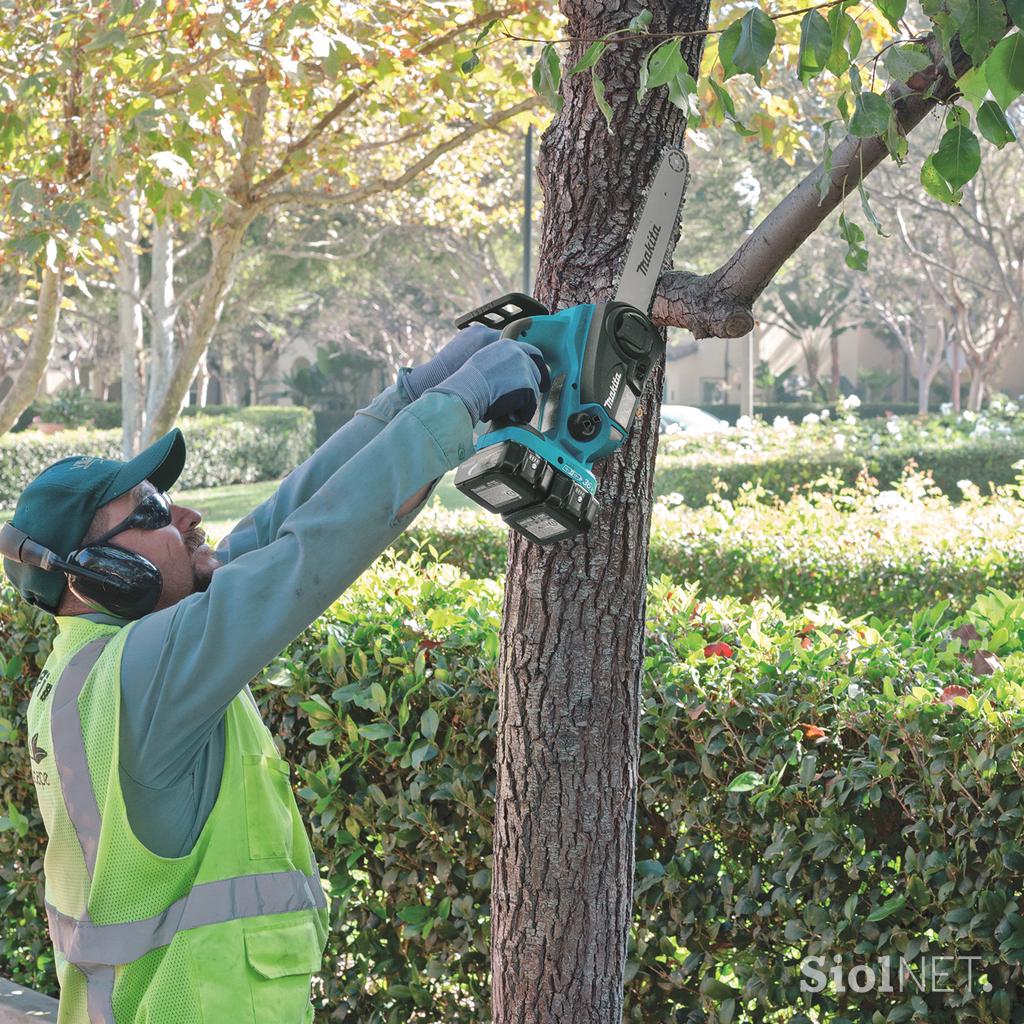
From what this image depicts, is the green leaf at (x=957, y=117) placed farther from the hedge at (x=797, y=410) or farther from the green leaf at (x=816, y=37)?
the hedge at (x=797, y=410)

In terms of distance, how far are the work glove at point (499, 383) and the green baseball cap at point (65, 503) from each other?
502mm

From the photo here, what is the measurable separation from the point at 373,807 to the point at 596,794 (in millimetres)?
1033

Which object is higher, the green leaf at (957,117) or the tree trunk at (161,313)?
the tree trunk at (161,313)

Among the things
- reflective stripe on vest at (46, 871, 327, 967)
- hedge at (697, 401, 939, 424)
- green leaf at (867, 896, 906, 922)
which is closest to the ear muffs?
reflective stripe on vest at (46, 871, 327, 967)

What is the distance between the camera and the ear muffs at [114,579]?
6.19ft

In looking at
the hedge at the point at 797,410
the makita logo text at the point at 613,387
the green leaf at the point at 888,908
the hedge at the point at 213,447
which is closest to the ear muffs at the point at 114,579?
the makita logo text at the point at 613,387

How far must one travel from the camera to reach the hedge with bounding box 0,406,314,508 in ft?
70.3

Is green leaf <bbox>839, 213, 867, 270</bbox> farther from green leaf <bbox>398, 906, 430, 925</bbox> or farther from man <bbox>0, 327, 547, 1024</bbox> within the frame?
green leaf <bbox>398, 906, 430, 925</bbox>

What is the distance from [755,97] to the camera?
6375 millimetres

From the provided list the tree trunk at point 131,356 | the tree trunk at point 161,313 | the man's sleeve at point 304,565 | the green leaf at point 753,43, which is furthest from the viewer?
the tree trunk at point 131,356

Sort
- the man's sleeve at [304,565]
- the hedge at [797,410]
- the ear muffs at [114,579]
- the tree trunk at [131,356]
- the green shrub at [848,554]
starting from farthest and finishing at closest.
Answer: the hedge at [797,410]
the tree trunk at [131,356]
the green shrub at [848,554]
the ear muffs at [114,579]
the man's sleeve at [304,565]

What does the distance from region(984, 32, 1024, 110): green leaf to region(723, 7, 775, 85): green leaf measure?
310 millimetres

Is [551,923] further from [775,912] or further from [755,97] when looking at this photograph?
[755,97]

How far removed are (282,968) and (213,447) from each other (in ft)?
79.6
